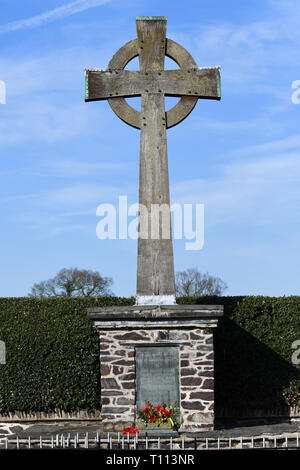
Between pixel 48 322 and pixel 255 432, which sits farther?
pixel 48 322

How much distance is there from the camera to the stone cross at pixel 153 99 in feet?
44.5

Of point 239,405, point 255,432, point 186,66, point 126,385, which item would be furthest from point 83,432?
point 186,66

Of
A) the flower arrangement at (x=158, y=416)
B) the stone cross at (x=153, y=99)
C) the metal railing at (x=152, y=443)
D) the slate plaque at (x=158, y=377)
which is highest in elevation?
the stone cross at (x=153, y=99)

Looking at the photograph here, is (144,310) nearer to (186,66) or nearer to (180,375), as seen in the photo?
(180,375)

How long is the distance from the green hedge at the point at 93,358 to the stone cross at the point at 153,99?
3.25 m

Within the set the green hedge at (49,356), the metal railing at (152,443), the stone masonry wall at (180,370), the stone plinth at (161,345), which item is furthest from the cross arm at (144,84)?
the metal railing at (152,443)

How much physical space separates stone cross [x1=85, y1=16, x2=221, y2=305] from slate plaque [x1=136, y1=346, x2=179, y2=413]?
1.29 metres

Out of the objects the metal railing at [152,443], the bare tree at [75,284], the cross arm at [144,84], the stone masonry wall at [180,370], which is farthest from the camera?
the bare tree at [75,284]

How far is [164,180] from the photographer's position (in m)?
13.7

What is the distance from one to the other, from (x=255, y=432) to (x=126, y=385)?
8.84 ft

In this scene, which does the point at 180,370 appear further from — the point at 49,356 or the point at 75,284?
the point at 75,284

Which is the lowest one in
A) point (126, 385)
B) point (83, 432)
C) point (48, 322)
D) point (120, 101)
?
point (83, 432)

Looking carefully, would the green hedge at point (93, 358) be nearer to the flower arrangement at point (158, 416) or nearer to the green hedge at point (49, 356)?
the green hedge at point (49, 356)

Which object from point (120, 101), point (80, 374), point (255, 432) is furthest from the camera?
point (80, 374)
